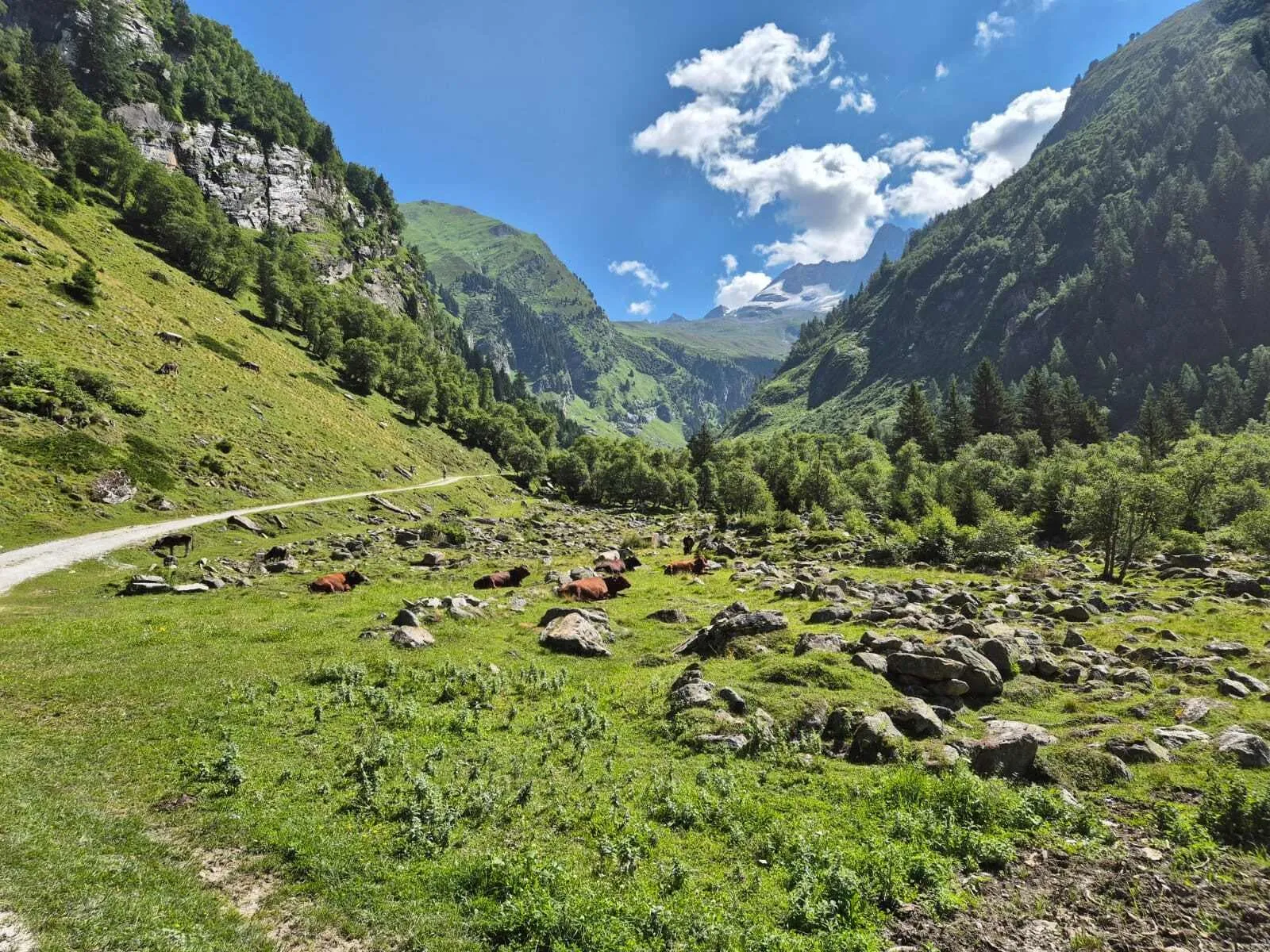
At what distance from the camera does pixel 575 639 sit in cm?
2377

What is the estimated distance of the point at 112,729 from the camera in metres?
13.9

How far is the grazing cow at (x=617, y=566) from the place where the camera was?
4416cm

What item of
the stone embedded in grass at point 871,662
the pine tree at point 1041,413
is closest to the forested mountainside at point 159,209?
the stone embedded in grass at point 871,662

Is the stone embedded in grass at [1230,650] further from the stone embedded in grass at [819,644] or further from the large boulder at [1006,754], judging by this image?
the stone embedded in grass at [819,644]

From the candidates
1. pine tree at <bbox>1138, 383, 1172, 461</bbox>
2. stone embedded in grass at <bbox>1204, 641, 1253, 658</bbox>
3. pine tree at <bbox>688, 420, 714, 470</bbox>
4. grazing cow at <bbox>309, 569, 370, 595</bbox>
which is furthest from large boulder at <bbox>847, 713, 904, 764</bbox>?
pine tree at <bbox>688, 420, 714, 470</bbox>

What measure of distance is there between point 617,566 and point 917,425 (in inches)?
5066

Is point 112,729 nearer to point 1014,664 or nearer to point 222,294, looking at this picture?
point 1014,664

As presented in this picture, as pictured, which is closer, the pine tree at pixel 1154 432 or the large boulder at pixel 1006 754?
the large boulder at pixel 1006 754

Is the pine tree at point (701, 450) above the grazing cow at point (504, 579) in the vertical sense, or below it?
above

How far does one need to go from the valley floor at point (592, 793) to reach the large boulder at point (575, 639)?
62cm

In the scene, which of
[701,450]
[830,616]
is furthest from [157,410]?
[701,450]

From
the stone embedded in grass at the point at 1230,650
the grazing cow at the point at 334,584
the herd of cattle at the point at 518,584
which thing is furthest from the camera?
the herd of cattle at the point at 518,584

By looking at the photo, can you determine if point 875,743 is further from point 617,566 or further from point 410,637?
point 617,566

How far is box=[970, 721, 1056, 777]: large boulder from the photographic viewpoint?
13133 mm
